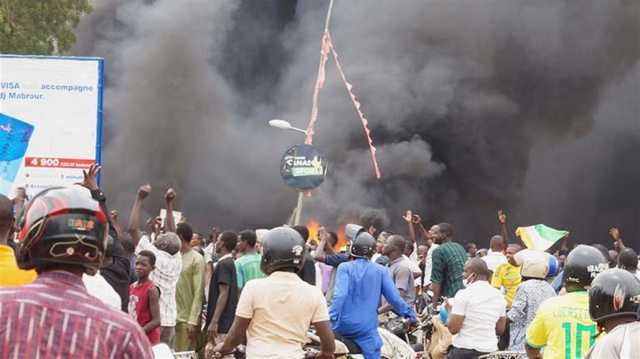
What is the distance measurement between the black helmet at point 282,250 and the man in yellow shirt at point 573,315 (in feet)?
3.94

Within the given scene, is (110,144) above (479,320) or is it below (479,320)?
above

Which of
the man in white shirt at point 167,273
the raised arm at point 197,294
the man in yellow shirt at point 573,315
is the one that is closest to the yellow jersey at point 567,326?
the man in yellow shirt at point 573,315

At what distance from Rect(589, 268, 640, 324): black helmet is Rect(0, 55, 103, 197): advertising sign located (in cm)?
530

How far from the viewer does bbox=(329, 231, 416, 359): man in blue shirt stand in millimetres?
7383

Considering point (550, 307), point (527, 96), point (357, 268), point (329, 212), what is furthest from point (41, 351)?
point (527, 96)

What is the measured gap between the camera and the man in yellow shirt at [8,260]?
3.79 meters

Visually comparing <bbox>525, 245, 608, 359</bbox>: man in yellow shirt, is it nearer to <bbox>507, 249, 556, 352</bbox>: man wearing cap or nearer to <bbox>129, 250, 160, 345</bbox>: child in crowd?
<bbox>507, 249, 556, 352</bbox>: man wearing cap

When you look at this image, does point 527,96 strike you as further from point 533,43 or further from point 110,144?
point 110,144

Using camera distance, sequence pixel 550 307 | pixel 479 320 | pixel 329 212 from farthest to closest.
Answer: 1. pixel 329 212
2. pixel 479 320
3. pixel 550 307

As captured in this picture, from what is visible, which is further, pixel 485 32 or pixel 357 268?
pixel 485 32

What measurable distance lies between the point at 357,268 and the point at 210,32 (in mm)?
20282

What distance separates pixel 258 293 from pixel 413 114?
2145 cm

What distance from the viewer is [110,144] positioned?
25.8 m

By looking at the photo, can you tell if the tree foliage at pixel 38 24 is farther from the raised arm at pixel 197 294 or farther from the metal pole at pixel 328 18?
the raised arm at pixel 197 294
